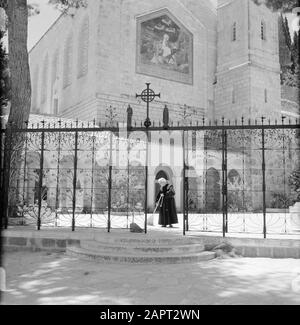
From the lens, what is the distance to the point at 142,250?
23.4 feet

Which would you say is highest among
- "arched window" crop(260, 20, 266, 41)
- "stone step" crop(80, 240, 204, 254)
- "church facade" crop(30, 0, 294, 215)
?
"arched window" crop(260, 20, 266, 41)

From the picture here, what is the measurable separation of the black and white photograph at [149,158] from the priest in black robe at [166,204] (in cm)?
7

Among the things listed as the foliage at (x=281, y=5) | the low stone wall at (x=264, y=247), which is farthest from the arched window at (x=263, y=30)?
the low stone wall at (x=264, y=247)

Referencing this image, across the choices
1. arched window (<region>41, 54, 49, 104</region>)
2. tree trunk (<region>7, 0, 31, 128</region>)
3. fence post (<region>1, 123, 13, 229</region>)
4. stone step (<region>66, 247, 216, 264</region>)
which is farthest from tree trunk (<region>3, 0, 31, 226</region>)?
arched window (<region>41, 54, 49, 104</region>)

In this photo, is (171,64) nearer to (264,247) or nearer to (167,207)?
(167,207)

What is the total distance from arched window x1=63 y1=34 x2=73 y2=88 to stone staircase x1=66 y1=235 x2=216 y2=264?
21.4 m

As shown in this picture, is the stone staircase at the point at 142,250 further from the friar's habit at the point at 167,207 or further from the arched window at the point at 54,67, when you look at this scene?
the arched window at the point at 54,67

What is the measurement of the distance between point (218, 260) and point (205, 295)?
260 centimetres

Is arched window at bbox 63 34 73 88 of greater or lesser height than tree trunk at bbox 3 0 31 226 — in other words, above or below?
above

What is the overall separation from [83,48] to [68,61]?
307cm

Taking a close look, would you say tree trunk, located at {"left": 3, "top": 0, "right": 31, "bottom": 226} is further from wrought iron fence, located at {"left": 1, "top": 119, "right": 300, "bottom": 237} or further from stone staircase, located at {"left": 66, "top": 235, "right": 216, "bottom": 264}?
stone staircase, located at {"left": 66, "top": 235, "right": 216, "bottom": 264}

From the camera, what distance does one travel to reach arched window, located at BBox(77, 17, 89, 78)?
2467 centimetres

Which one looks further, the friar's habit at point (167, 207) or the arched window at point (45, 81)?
the arched window at point (45, 81)

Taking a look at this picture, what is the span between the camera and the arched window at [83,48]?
24672mm
